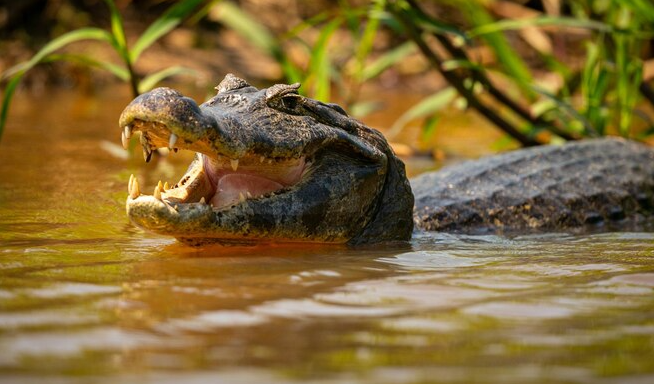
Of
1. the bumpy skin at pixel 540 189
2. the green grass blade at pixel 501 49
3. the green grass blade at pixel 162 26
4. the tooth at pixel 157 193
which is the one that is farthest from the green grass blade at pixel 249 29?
the tooth at pixel 157 193

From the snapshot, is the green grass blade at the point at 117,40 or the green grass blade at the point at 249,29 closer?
the green grass blade at the point at 117,40

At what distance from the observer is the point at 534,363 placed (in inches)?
83.4

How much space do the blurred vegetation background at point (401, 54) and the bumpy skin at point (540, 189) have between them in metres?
0.50

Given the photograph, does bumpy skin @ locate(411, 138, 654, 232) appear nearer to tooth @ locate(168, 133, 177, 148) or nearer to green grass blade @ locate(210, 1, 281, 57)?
green grass blade @ locate(210, 1, 281, 57)

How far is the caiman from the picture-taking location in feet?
10.6

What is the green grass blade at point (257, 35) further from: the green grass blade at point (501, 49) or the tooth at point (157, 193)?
the tooth at point (157, 193)

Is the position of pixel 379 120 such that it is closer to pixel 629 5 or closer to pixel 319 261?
pixel 629 5

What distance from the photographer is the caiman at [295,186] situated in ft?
10.6

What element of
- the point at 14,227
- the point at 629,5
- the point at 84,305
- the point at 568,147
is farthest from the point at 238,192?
the point at 629,5

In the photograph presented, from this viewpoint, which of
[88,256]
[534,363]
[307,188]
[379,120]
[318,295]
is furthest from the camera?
[379,120]

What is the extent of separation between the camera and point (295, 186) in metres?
3.62

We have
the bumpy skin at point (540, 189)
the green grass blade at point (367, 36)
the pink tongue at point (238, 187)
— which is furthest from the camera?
the green grass blade at point (367, 36)

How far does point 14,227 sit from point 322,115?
1298 mm

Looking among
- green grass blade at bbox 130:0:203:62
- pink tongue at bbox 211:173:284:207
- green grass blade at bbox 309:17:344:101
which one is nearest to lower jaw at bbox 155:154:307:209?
pink tongue at bbox 211:173:284:207
